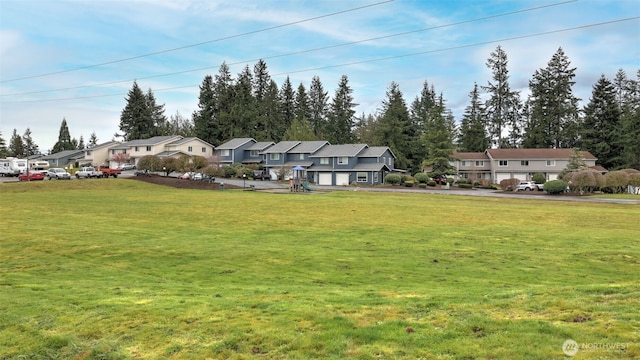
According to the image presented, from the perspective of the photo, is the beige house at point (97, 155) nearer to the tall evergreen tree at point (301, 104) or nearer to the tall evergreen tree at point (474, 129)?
the tall evergreen tree at point (301, 104)

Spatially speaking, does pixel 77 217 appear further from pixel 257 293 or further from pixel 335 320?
pixel 335 320

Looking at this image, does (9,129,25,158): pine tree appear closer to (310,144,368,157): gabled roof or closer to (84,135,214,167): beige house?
(84,135,214,167): beige house

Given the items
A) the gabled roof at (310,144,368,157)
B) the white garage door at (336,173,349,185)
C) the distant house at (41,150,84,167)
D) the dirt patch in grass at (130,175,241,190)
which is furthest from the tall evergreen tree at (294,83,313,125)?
the dirt patch in grass at (130,175,241,190)

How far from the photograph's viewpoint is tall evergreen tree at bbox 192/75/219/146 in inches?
4104

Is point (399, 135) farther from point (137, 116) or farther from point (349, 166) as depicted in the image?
point (137, 116)

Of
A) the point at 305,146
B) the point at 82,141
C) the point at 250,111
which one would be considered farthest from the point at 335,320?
the point at 82,141

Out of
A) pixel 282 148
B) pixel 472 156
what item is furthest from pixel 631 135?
pixel 282 148

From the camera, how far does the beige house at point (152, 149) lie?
299 feet

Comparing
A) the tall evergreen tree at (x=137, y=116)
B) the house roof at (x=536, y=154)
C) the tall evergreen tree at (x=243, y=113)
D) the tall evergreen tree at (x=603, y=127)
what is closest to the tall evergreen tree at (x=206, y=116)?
the tall evergreen tree at (x=243, y=113)

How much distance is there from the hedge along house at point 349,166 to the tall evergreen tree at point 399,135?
1193 centimetres

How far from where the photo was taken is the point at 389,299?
769cm

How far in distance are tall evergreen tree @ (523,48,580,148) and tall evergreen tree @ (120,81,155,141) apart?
9333cm

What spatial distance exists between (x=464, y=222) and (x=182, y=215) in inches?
625

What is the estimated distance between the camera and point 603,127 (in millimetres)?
85938
